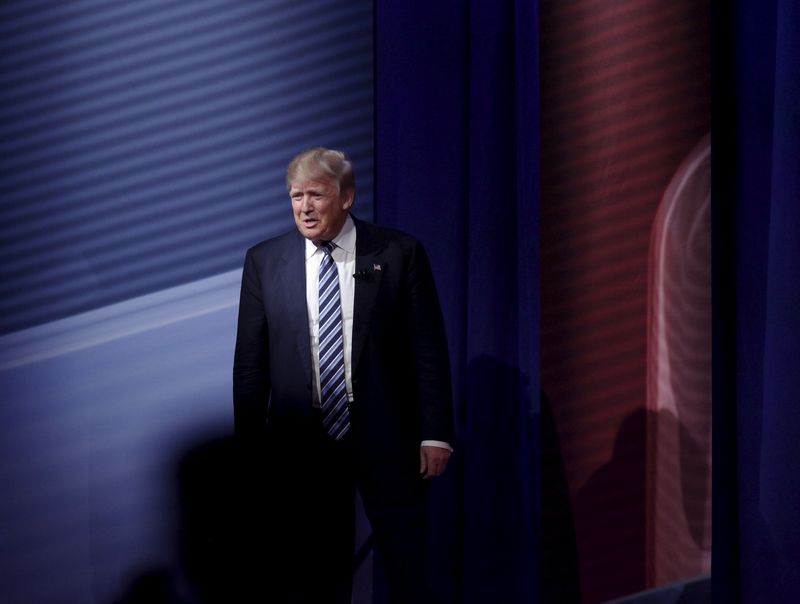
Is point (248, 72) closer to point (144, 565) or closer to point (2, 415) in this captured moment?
point (2, 415)

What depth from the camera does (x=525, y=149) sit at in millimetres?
2900

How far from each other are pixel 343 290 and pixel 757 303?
101cm

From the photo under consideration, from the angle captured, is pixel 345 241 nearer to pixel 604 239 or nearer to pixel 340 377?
pixel 340 377

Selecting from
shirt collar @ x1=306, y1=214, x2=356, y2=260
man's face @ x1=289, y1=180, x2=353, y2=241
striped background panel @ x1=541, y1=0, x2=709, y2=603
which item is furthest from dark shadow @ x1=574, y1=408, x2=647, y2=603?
man's face @ x1=289, y1=180, x2=353, y2=241

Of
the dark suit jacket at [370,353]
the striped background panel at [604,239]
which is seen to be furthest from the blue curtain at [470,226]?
the dark suit jacket at [370,353]

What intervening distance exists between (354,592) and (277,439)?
0.89m

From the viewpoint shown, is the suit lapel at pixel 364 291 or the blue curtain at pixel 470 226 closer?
the suit lapel at pixel 364 291

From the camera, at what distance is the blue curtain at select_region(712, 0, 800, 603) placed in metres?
2.36

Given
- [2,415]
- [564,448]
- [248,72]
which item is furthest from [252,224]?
[564,448]

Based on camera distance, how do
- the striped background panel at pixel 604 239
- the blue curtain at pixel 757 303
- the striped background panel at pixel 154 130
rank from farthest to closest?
1. the striped background panel at pixel 154 130
2. the striped background panel at pixel 604 239
3. the blue curtain at pixel 757 303

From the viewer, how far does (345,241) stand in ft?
8.19

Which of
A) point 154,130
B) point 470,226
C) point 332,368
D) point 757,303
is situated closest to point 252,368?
point 332,368

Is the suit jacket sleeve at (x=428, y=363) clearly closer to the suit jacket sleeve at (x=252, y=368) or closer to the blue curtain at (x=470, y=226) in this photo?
the suit jacket sleeve at (x=252, y=368)

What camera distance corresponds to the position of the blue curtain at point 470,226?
295 centimetres
